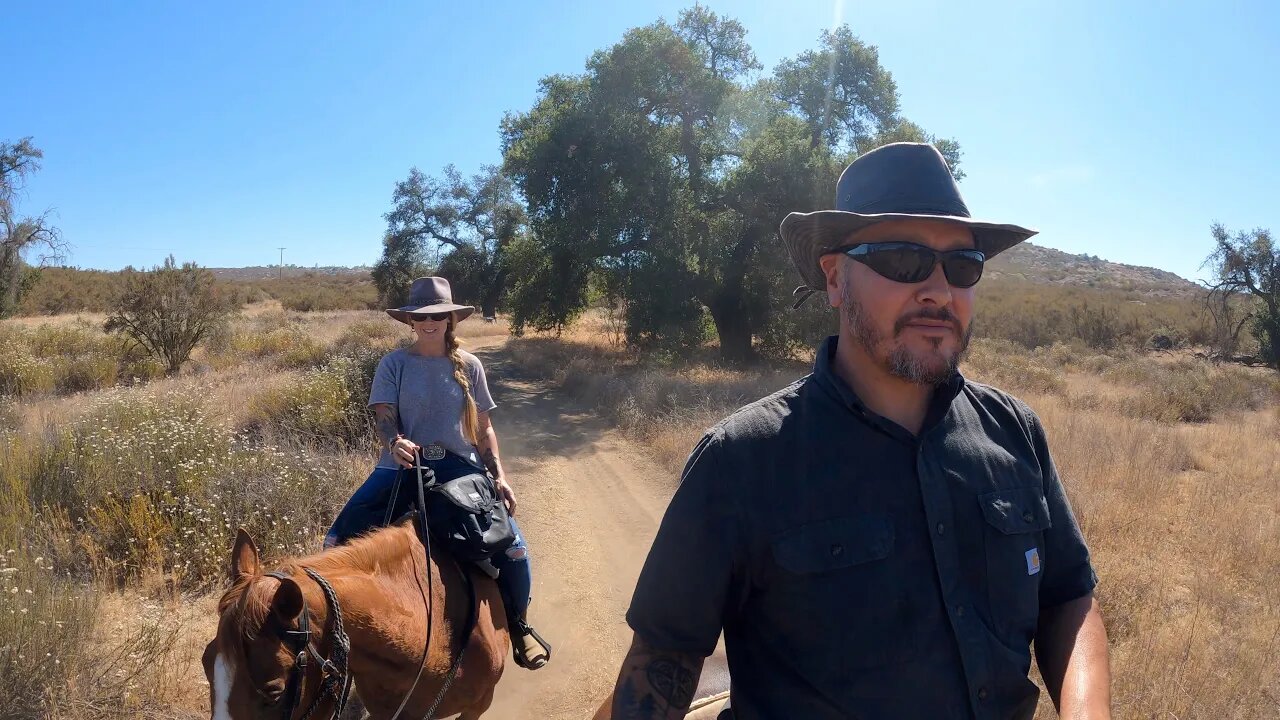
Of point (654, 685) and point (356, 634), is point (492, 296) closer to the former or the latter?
point (356, 634)

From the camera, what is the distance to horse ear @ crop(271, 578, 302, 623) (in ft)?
6.64

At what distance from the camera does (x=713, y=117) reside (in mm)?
18438

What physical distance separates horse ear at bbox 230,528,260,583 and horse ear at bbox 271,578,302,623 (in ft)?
1.26

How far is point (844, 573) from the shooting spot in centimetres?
140

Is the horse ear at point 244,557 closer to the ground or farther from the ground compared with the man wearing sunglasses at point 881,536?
closer to the ground

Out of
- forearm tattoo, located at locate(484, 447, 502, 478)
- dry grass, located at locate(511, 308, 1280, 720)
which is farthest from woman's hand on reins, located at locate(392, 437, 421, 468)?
dry grass, located at locate(511, 308, 1280, 720)

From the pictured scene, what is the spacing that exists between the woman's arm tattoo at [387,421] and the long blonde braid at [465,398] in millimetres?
396

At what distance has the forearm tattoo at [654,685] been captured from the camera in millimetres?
1417

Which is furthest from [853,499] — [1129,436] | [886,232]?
[1129,436]

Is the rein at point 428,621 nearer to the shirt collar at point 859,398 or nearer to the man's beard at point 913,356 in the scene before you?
the shirt collar at point 859,398

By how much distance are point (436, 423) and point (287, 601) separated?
1.99 meters

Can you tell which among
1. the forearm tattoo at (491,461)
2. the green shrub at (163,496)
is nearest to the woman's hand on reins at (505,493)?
the forearm tattoo at (491,461)

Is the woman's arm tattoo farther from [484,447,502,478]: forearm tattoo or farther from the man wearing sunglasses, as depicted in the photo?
the man wearing sunglasses

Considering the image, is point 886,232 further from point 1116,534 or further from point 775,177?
point 775,177
